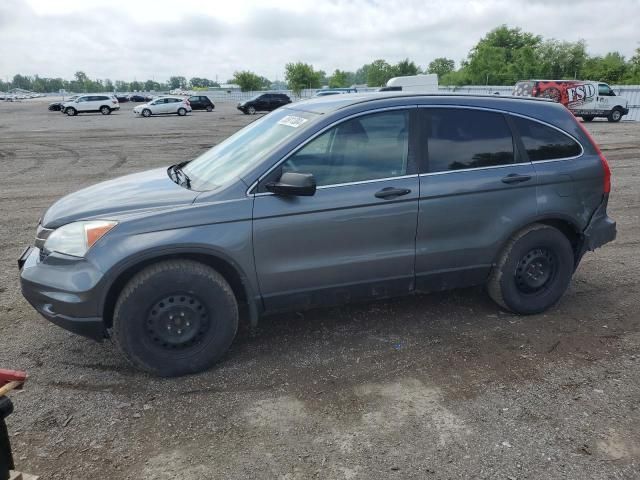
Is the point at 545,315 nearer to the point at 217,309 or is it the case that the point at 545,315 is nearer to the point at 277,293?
the point at 277,293

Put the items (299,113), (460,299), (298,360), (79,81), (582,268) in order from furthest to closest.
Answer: (79,81) → (582,268) → (460,299) → (299,113) → (298,360)

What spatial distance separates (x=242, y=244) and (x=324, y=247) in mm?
598

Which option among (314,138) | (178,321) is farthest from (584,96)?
(178,321)

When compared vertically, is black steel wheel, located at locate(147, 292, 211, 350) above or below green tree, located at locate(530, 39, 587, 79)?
below

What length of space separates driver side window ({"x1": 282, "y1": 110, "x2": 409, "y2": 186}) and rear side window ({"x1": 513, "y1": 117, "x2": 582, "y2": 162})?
108 centimetres

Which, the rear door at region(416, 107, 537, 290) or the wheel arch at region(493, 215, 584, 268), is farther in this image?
the wheel arch at region(493, 215, 584, 268)

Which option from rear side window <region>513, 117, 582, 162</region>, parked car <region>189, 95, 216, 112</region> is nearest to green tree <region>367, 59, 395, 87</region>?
parked car <region>189, 95, 216, 112</region>

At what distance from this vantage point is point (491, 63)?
7488cm

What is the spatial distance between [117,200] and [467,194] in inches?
103

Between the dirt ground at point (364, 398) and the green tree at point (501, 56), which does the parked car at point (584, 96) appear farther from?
the green tree at point (501, 56)

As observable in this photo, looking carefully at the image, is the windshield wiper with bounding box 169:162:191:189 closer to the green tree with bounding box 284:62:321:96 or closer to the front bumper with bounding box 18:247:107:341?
the front bumper with bounding box 18:247:107:341

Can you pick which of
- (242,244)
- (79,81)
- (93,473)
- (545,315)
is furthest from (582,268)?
(79,81)

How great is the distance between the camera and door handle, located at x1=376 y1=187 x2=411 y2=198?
3.83 metres

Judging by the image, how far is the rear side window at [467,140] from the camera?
4078 mm
